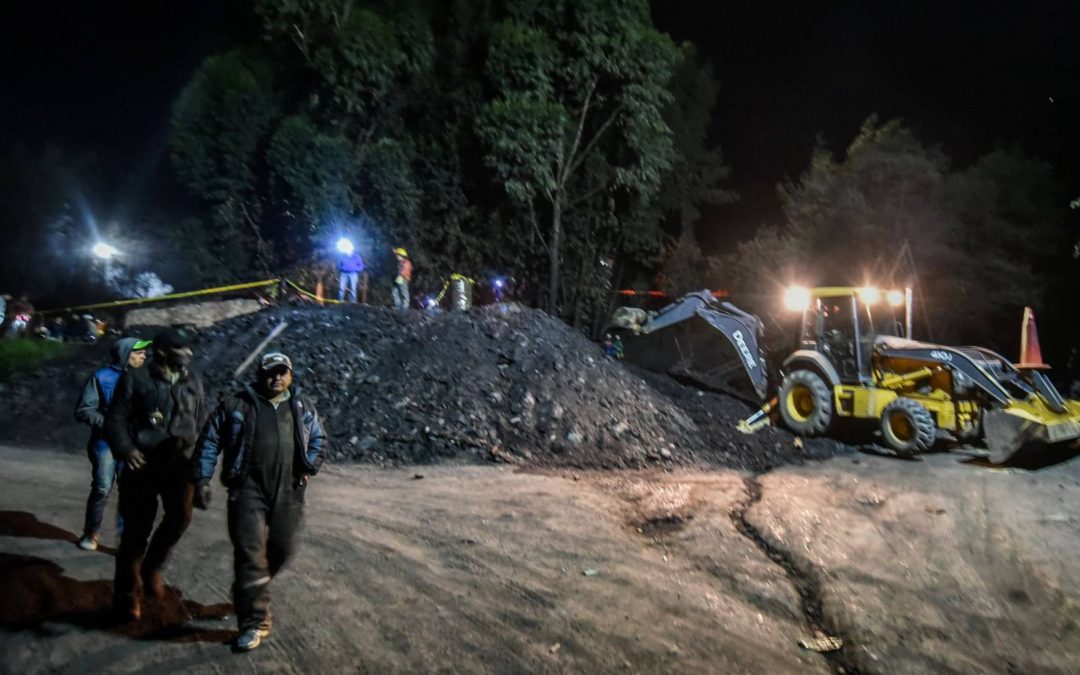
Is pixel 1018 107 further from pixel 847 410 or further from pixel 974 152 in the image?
pixel 847 410

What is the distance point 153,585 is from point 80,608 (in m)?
0.45

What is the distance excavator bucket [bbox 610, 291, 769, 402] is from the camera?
12.4 m

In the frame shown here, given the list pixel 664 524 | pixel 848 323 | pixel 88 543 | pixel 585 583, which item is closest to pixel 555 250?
pixel 848 323

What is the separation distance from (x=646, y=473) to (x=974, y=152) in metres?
20.0

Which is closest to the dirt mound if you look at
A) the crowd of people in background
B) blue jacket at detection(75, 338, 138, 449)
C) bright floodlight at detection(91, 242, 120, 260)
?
the crowd of people in background

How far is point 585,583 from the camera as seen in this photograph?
500 centimetres

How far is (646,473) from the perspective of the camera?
8867 millimetres

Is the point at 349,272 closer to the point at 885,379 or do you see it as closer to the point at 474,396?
the point at 474,396

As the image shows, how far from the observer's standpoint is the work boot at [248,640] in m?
3.73

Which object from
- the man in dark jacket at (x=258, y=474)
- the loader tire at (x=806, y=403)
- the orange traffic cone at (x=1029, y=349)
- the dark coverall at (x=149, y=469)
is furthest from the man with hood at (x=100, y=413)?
the orange traffic cone at (x=1029, y=349)

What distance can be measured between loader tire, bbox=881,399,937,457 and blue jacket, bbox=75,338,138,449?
9.99 meters

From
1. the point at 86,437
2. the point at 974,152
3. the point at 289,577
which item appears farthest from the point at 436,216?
the point at 974,152

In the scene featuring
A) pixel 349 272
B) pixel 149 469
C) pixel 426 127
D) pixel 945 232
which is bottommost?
pixel 149 469

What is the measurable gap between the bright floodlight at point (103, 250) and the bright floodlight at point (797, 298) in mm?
20489
